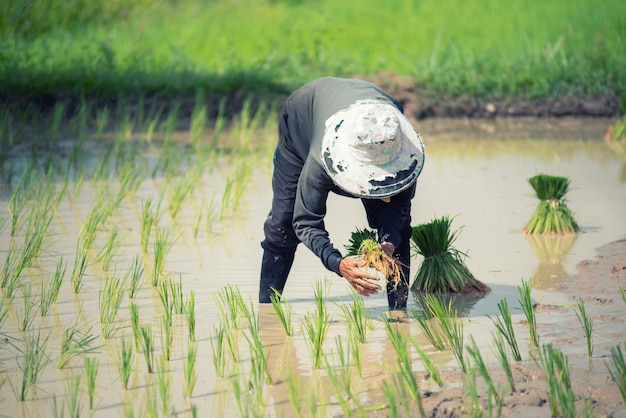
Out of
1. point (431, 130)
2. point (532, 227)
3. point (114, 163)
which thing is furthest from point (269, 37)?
point (532, 227)

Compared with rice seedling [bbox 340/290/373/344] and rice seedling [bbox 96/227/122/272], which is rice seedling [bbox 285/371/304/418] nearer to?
rice seedling [bbox 340/290/373/344]

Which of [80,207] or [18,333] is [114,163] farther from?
[18,333]

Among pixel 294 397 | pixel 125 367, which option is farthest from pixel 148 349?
pixel 294 397

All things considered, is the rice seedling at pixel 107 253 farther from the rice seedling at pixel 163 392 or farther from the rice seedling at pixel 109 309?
the rice seedling at pixel 163 392

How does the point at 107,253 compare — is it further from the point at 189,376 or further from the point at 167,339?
the point at 189,376

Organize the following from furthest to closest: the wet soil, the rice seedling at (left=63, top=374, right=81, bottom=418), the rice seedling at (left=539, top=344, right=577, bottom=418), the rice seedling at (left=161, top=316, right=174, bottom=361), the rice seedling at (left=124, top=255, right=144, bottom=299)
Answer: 1. the rice seedling at (left=124, top=255, right=144, bottom=299)
2. the rice seedling at (left=161, top=316, right=174, bottom=361)
3. the wet soil
4. the rice seedling at (left=63, top=374, right=81, bottom=418)
5. the rice seedling at (left=539, top=344, right=577, bottom=418)

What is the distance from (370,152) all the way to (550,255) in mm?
2317

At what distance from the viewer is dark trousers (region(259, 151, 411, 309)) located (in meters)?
4.22

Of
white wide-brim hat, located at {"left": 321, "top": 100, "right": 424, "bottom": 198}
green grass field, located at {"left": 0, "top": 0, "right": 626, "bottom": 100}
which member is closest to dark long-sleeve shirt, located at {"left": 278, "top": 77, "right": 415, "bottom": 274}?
white wide-brim hat, located at {"left": 321, "top": 100, "right": 424, "bottom": 198}

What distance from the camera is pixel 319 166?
→ 12.0ft

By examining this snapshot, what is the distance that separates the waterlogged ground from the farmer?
371mm

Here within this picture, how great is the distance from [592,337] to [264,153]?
190 inches

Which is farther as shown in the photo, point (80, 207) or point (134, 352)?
point (80, 207)

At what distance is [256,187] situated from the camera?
7.29m
